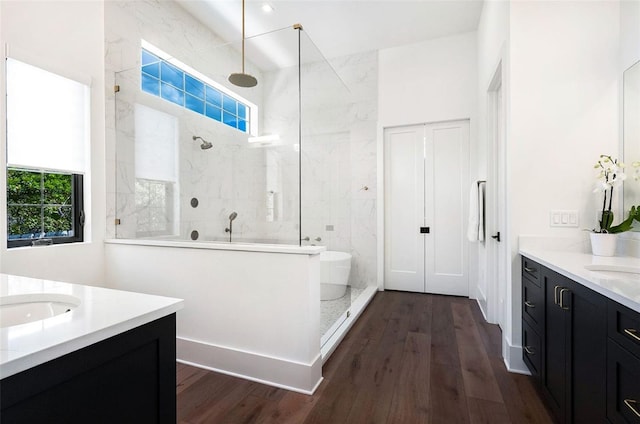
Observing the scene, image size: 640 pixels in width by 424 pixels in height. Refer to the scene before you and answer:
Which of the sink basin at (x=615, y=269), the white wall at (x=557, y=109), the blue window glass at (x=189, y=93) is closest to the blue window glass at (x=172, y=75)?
the blue window glass at (x=189, y=93)

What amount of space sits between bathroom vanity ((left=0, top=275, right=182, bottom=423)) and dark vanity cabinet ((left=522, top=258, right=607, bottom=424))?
1.55m

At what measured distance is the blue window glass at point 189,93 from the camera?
2.75 metres

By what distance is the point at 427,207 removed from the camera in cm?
400

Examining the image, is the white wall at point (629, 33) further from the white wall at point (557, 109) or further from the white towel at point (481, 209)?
the white towel at point (481, 209)

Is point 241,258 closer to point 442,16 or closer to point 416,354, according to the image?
point 416,354

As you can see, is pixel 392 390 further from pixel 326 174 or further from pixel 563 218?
pixel 326 174

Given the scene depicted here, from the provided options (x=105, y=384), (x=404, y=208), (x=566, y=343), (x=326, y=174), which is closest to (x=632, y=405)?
(x=566, y=343)

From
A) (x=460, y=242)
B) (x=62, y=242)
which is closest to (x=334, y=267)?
(x=460, y=242)

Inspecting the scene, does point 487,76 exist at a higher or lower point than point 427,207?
higher

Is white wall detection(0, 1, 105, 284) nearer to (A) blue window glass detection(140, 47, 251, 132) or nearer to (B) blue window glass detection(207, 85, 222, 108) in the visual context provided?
(A) blue window glass detection(140, 47, 251, 132)

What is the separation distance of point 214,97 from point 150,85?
0.57m

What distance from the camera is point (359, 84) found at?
425cm

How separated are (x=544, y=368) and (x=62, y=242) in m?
3.37

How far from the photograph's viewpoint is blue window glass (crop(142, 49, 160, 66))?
2.94 m
